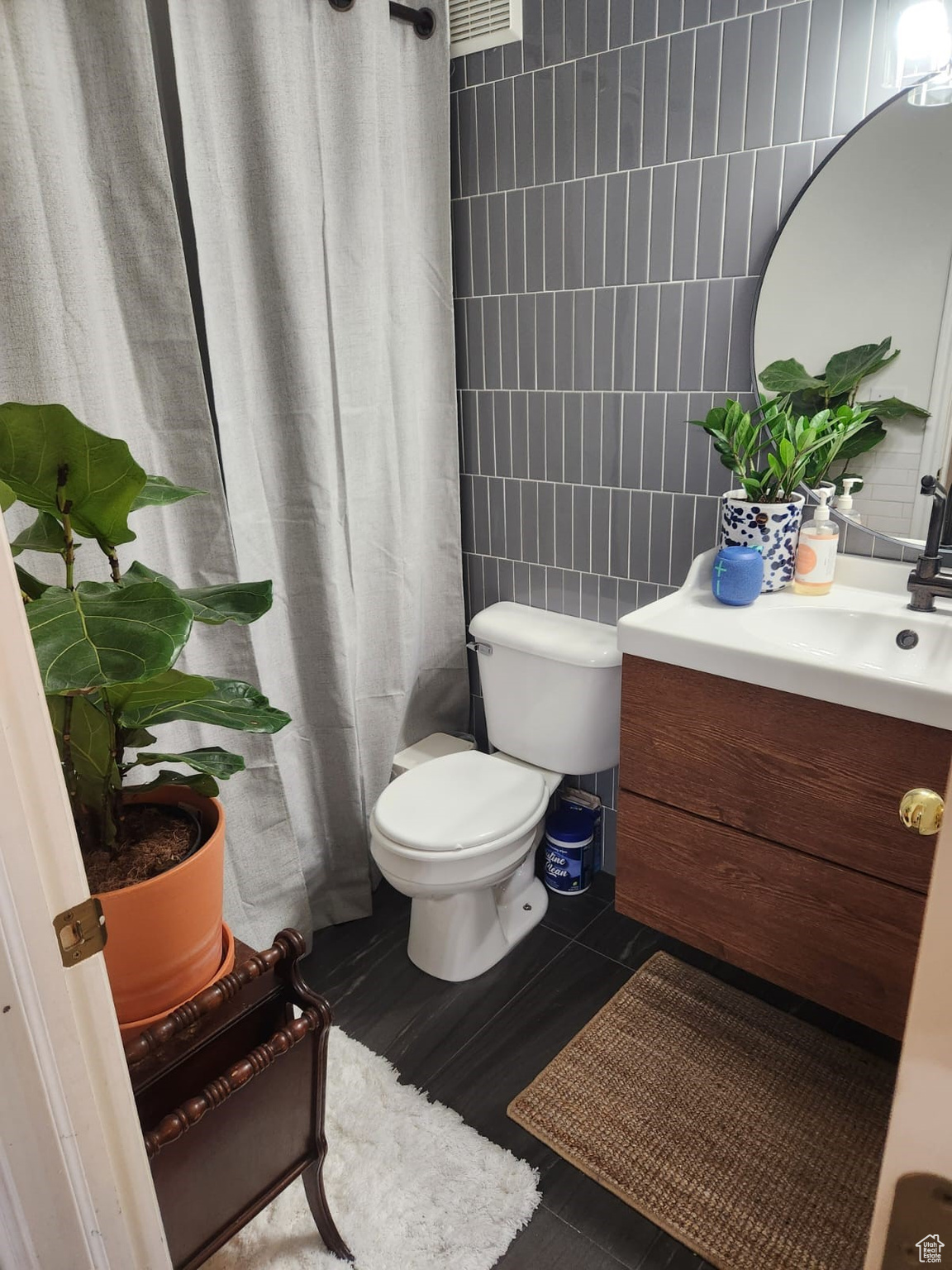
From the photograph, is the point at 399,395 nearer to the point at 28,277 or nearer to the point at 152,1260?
the point at 28,277

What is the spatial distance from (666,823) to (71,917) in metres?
A: 1.12

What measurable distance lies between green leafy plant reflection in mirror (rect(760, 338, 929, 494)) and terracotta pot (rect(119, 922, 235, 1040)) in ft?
4.19

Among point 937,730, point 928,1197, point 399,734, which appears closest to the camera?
point 928,1197

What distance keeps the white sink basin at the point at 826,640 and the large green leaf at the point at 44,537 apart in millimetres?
916

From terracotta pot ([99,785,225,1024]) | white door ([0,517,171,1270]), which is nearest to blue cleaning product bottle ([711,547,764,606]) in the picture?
terracotta pot ([99,785,225,1024])

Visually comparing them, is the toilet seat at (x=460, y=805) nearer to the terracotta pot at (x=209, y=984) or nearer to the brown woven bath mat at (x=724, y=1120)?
the brown woven bath mat at (x=724, y=1120)

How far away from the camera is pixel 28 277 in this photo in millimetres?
1274

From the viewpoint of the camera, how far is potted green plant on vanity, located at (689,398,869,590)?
1.55 m

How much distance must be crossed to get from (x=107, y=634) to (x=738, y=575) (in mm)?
1140

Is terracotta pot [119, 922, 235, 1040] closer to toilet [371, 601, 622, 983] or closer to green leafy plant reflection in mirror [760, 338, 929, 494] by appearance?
toilet [371, 601, 622, 983]

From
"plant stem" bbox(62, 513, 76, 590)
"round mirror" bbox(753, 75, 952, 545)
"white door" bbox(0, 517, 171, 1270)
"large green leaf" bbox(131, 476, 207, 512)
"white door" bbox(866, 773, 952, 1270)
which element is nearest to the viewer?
"white door" bbox(866, 773, 952, 1270)

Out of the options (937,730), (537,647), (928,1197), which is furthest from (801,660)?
(928,1197)

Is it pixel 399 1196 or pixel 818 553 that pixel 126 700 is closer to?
pixel 399 1196

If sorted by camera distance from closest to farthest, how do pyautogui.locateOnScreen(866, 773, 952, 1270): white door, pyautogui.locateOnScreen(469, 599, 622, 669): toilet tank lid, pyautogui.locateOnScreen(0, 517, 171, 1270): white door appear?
pyautogui.locateOnScreen(866, 773, 952, 1270): white door
pyautogui.locateOnScreen(0, 517, 171, 1270): white door
pyautogui.locateOnScreen(469, 599, 622, 669): toilet tank lid
